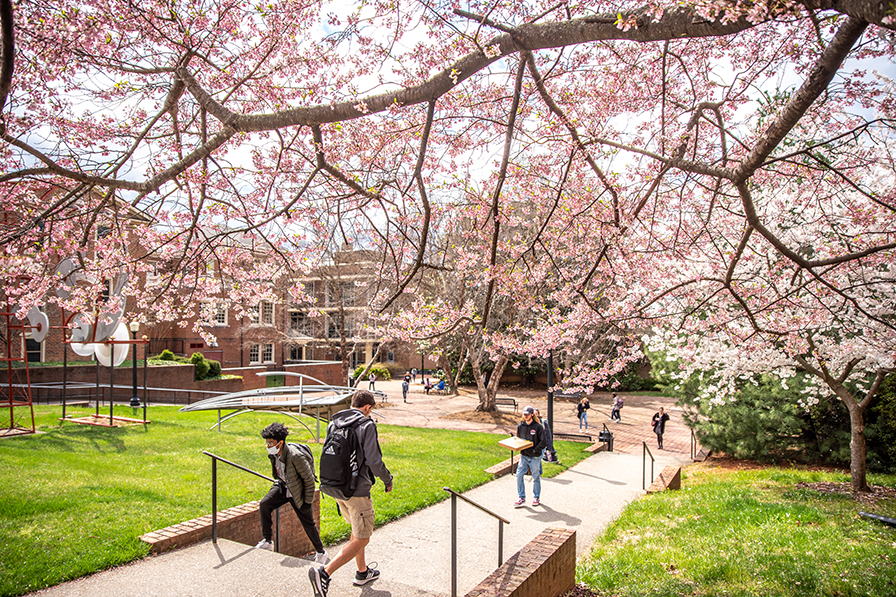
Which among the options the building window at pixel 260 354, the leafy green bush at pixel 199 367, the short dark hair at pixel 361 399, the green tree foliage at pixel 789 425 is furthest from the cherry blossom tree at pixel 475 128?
the building window at pixel 260 354

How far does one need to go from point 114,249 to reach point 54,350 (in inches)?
946

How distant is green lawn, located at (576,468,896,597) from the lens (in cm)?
546

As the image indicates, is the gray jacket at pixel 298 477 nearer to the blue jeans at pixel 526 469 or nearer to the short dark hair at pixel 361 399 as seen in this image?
the short dark hair at pixel 361 399

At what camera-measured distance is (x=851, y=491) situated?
1065 cm

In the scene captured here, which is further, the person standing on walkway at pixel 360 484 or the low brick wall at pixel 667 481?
the low brick wall at pixel 667 481

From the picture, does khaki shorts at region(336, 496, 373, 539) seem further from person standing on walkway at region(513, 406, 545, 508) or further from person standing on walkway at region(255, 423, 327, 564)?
person standing on walkway at region(513, 406, 545, 508)

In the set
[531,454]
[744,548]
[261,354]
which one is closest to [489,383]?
[531,454]

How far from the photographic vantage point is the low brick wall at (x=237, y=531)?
5834 mm

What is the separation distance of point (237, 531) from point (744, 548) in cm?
610

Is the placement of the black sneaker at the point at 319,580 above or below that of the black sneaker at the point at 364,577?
above

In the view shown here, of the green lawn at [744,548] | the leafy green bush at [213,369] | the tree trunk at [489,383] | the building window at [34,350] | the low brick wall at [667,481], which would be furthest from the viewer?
the leafy green bush at [213,369]

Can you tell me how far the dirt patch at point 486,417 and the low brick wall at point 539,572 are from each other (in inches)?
641

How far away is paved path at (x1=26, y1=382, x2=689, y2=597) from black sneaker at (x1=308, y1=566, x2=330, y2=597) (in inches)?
9.0

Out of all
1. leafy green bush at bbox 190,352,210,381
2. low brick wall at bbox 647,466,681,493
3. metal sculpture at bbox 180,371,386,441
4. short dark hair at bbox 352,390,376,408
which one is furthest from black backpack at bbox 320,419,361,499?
leafy green bush at bbox 190,352,210,381
